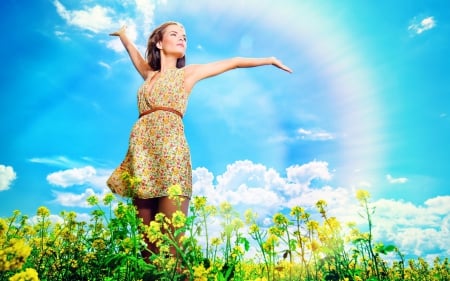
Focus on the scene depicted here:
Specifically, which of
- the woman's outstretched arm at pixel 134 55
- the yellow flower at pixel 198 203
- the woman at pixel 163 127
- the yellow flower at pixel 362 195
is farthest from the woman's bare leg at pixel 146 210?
the yellow flower at pixel 362 195

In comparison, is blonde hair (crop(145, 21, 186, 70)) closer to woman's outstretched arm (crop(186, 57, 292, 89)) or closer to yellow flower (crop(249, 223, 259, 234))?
woman's outstretched arm (crop(186, 57, 292, 89))

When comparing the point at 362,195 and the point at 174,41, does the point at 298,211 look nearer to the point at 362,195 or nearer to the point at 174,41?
the point at 362,195

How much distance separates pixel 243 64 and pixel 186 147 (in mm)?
1451

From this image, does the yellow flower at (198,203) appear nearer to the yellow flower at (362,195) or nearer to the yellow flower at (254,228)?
the yellow flower at (254,228)

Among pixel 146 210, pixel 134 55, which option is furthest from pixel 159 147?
pixel 134 55

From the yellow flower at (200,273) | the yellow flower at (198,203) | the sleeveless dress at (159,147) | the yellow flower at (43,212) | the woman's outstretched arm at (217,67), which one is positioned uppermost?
the woman's outstretched arm at (217,67)

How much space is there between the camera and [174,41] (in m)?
5.17

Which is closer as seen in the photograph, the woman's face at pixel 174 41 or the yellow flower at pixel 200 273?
the yellow flower at pixel 200 273

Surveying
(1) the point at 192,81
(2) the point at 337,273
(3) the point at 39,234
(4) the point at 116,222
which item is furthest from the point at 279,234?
(3) the point at 39,234

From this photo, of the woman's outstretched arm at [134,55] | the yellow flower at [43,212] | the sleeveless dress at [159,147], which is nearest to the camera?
the sleeveless dress at [159,147]

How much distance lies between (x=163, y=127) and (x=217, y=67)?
115 centimetres

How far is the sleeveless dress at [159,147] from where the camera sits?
419cm

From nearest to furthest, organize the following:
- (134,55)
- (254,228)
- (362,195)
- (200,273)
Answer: (200,273)
(362,195)
(254,228)
(134,55)

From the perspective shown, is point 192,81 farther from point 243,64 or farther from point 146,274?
point 146,274
